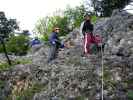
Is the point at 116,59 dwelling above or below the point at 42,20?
above

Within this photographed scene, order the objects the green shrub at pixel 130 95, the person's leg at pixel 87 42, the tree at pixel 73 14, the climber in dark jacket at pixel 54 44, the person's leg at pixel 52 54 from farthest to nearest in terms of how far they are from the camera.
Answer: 1. the tree at pixel 73 14
2. the person's leg at pixel 52 54
3. the person's leg at pixel 87 42
4. the climber in dark jacket at pixel 54 44
5. the green shrub at pixel 130 95

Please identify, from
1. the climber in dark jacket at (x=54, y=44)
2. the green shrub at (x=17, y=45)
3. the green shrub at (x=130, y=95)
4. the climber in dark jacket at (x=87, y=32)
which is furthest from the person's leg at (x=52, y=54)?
the green shrub at (x=17, y=45)

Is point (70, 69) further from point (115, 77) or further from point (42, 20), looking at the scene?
point (42, 20)

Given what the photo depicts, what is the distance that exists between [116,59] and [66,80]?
3.14 m

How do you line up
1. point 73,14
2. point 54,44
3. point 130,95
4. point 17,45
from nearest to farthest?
point 130,95
point 54,44
point 17,45
point 73,14

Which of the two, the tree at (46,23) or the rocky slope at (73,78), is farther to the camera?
the tree at (46,23)

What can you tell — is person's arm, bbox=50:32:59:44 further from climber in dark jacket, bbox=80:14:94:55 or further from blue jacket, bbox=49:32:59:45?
climber in dark jacket, bbox=80:14:94:55

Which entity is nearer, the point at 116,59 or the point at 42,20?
the point at 116,59

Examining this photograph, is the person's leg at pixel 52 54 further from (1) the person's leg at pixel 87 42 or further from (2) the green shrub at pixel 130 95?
(2) the green shrub at pixel 130 95

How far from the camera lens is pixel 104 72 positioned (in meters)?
21.0

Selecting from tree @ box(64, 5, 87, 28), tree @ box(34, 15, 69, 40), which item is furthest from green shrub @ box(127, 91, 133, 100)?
tree @ box(34, 15, 69, 40)

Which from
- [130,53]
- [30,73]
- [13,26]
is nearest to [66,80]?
[30,73]

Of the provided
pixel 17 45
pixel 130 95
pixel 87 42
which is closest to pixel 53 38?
pixel 87 42

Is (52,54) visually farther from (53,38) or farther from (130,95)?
(130,95)
